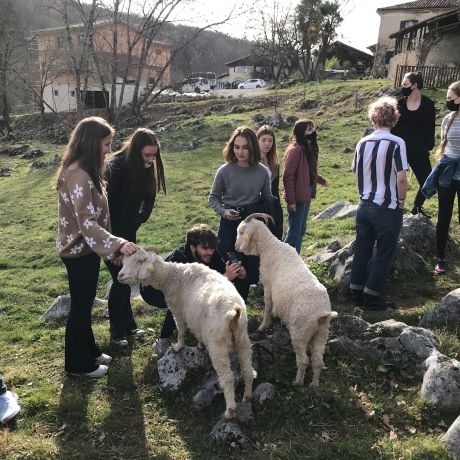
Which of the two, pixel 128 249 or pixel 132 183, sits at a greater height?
pixel 132 183

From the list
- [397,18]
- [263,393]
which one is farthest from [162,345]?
[397,18]

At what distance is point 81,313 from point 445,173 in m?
5.21

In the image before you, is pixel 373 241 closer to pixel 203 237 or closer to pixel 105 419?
pixel 203 237

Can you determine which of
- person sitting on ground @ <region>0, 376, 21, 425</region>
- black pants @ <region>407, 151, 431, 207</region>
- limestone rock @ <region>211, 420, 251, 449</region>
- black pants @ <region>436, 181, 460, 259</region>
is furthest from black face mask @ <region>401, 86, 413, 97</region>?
person sitting on ground @ <region>0, 376, 21, 425</region>

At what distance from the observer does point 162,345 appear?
5.14 m

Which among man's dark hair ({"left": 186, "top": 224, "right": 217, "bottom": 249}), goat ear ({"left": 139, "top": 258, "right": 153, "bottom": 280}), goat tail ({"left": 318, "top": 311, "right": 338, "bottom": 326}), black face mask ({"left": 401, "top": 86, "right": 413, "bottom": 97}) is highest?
black face mask ({"left": 401, "top": 86, "right": 413, "bottom": 97})

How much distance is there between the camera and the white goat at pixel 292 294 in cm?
412

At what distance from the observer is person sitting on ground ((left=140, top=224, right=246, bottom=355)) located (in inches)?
192

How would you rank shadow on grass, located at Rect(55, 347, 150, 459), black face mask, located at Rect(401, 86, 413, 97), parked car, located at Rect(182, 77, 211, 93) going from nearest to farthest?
1. shadow on grass, located at Rect(55, 347, 150, 459)
2. black face mask, located at Rect(401, 86, 413, 97)
3. parked car, located at Rect(182, 77, 211, 93)

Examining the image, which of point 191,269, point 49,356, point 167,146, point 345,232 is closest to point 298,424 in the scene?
point 191,269

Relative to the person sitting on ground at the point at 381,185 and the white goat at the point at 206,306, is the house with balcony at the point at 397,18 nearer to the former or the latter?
the person sitting on ground at the point at 381,185

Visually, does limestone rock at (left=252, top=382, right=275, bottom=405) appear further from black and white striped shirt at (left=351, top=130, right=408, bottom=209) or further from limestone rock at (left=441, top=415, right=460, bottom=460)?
black and white striped shirt at (left=351, top=130, right=408, bottom=209)

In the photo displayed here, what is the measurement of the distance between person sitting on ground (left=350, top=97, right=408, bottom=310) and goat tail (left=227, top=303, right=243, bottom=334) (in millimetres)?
2341

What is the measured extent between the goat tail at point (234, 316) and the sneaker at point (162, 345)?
1553 mm
